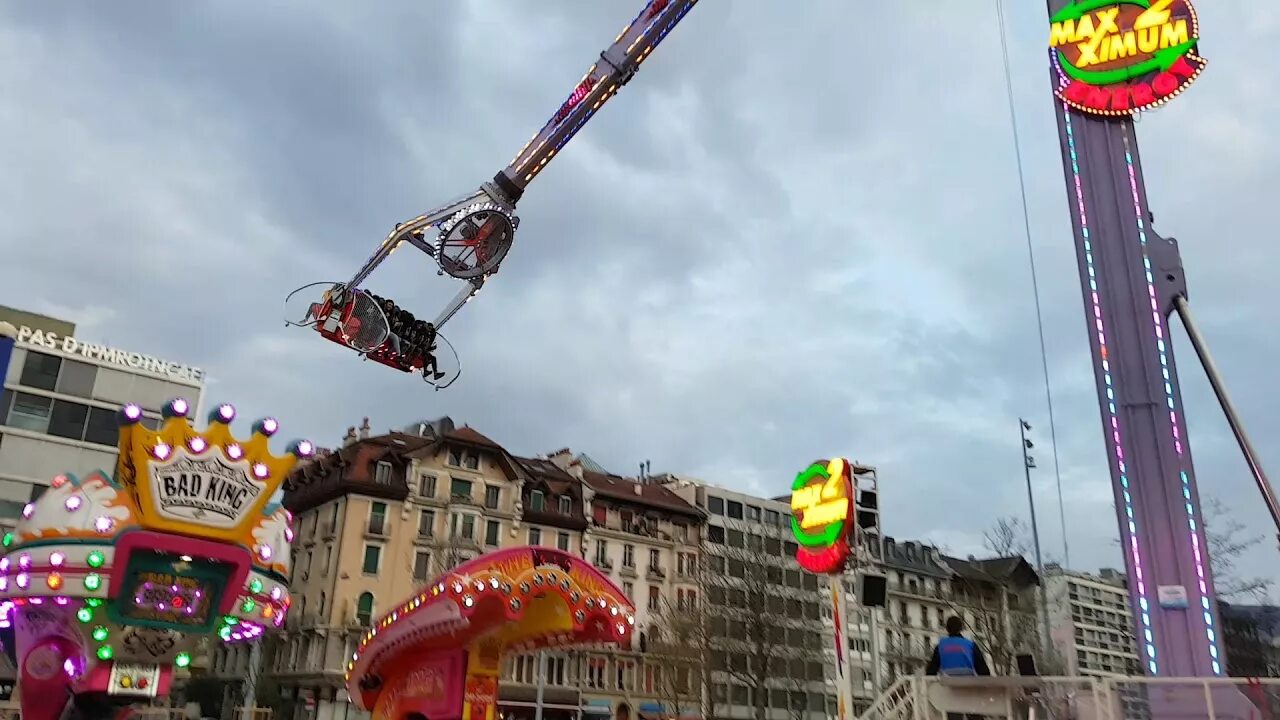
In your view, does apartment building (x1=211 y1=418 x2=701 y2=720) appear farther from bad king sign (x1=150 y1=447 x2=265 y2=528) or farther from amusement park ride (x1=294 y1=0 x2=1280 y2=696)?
amusement park ride (x1=294 y1=0 x2=1280 y2=696)

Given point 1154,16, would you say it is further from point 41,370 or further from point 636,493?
point 41,370

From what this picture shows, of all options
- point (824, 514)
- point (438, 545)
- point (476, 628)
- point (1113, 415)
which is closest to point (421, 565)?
point (438, 545)

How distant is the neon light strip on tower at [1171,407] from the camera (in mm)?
12960

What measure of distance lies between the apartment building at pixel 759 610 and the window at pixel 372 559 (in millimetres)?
18095

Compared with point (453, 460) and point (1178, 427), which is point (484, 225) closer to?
point (1178, 427)

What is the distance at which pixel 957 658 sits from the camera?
11094mm

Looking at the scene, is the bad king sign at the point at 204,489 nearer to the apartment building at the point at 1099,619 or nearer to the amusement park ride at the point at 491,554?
the amusement park ride at the point at 491,554

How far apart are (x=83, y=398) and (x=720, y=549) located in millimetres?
36596

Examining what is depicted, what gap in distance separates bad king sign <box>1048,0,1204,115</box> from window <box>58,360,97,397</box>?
4856 cm

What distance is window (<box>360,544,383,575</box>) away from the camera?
50594 mm

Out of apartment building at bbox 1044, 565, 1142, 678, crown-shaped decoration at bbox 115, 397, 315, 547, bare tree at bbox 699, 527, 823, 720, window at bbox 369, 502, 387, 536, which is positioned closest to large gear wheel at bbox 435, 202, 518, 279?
crown-shaped decoration at bbox 115, 397, 315, 547

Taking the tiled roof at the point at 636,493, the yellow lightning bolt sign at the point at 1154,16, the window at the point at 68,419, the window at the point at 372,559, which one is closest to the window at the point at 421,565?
the window at the point at 372,559

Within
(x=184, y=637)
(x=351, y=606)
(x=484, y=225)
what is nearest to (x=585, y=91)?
(x=484, y=225)

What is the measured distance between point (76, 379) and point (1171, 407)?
165 ft
